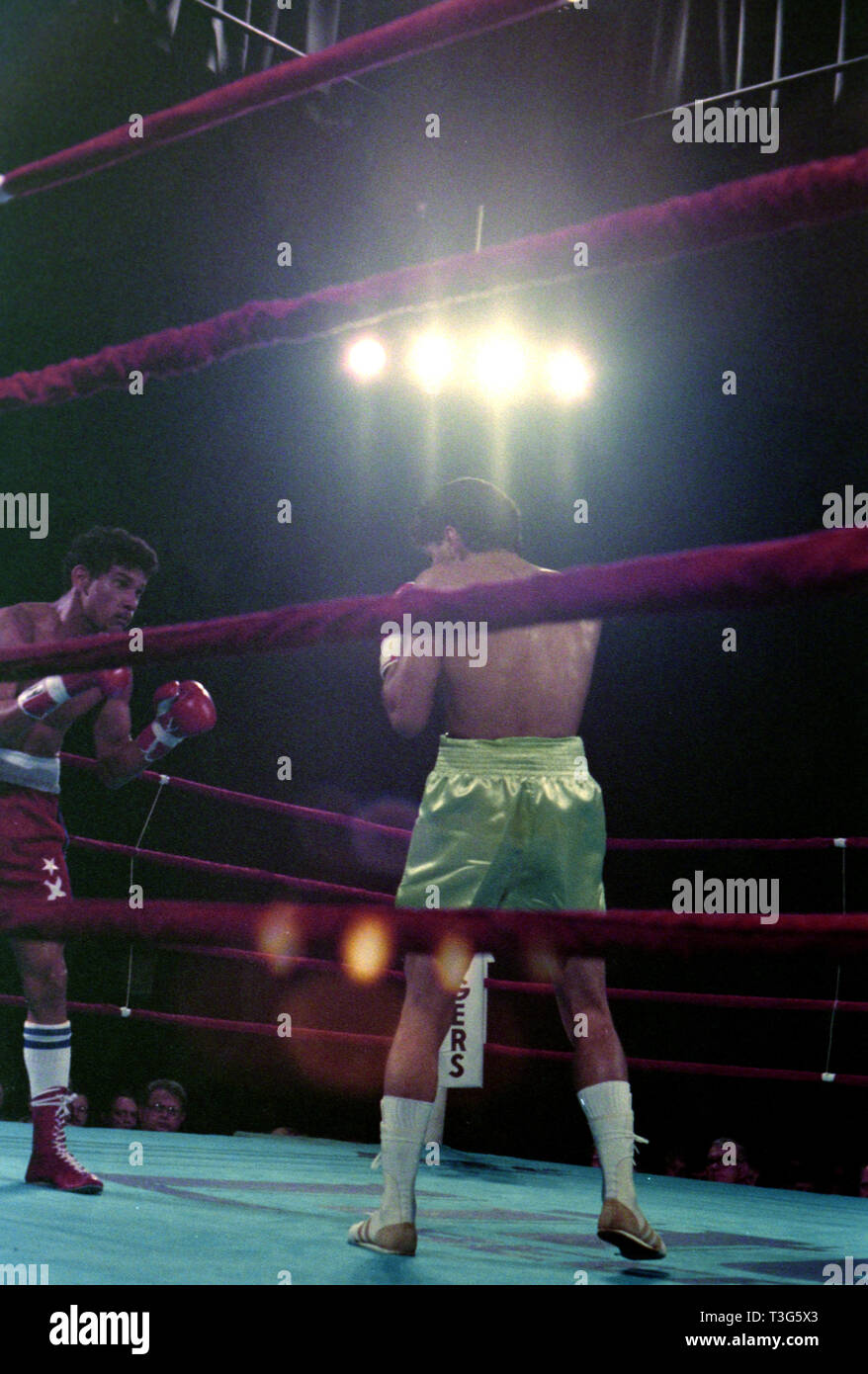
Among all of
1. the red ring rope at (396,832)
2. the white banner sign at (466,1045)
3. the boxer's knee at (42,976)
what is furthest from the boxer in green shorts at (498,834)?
the white banner sign at (466,1045)

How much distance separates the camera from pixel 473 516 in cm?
188

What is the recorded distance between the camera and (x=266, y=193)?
5051 millimetres

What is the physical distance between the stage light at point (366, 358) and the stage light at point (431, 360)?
133 mm

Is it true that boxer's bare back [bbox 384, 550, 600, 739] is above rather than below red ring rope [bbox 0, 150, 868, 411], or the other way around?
below

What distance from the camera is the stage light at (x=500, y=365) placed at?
540 centimetres

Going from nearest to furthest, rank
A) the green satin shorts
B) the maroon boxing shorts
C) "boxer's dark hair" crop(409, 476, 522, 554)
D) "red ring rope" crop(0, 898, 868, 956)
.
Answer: "red ring rope" crop(0, 898, 868, 956) → the green satin shorts → "boxer's dark hair" crop(409, 476, 522, 554) → the maroon boxing shorts

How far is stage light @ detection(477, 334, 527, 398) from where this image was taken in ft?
17.7

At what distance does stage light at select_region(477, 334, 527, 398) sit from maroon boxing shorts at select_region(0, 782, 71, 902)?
12.0 feet

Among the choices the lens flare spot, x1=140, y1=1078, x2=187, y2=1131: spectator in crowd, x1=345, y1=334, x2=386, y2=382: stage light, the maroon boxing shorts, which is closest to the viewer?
the lens flare spot

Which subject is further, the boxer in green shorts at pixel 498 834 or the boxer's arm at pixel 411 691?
the boxer's arm at pixel 411 691

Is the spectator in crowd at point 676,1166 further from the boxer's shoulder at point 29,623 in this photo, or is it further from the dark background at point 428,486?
the boxer's shoulder at point 29,623

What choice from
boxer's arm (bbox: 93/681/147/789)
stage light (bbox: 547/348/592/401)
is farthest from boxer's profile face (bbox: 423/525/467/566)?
stage light (bbox: 547/348/592/401)

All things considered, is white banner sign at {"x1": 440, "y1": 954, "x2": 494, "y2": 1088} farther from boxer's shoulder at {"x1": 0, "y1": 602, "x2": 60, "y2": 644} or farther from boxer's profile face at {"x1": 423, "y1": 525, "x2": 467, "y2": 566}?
boxer's profile face at {"x1": 423, "y1": 525, "x2": 467, "y2": 566}

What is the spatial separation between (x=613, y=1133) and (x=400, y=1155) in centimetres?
28
